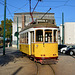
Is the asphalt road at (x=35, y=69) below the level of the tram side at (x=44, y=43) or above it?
below

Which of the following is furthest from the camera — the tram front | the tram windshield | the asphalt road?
the tram windshield

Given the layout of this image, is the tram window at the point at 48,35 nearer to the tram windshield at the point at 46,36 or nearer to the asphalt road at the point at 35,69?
the tram windshield at the point at 46,36

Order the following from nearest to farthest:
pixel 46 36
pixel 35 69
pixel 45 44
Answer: pixel 35 69, pixel 45 44, pixel 46 36

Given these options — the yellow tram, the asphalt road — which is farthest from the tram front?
the asphalt road

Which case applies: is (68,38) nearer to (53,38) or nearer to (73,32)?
(73,32)

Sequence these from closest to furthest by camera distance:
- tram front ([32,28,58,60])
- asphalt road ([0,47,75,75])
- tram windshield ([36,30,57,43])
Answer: asphalt road ([0,47,75,75]) < tram front ([32,28,58,60]) < tram windshield ([36,30,57,43])

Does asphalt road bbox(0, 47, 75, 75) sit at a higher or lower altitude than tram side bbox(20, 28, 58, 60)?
lower

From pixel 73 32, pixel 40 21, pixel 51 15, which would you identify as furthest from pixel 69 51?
pixel 73 32

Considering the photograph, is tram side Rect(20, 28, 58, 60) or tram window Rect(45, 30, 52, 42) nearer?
tram side Rect(20, 28, 58, 60)

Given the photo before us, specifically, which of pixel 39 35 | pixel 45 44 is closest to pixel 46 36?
pixel 39 35

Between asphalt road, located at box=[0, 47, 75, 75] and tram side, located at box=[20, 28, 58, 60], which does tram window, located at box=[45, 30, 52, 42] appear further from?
asphalt road, located at box=[0, 47, 75, 75]

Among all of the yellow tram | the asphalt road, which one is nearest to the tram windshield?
the yellow tram

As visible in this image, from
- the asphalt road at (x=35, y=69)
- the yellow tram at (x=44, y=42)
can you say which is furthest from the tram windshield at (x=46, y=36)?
the asphalt road at (x=35, y=69)

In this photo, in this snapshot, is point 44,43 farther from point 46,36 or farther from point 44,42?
point 46,36
